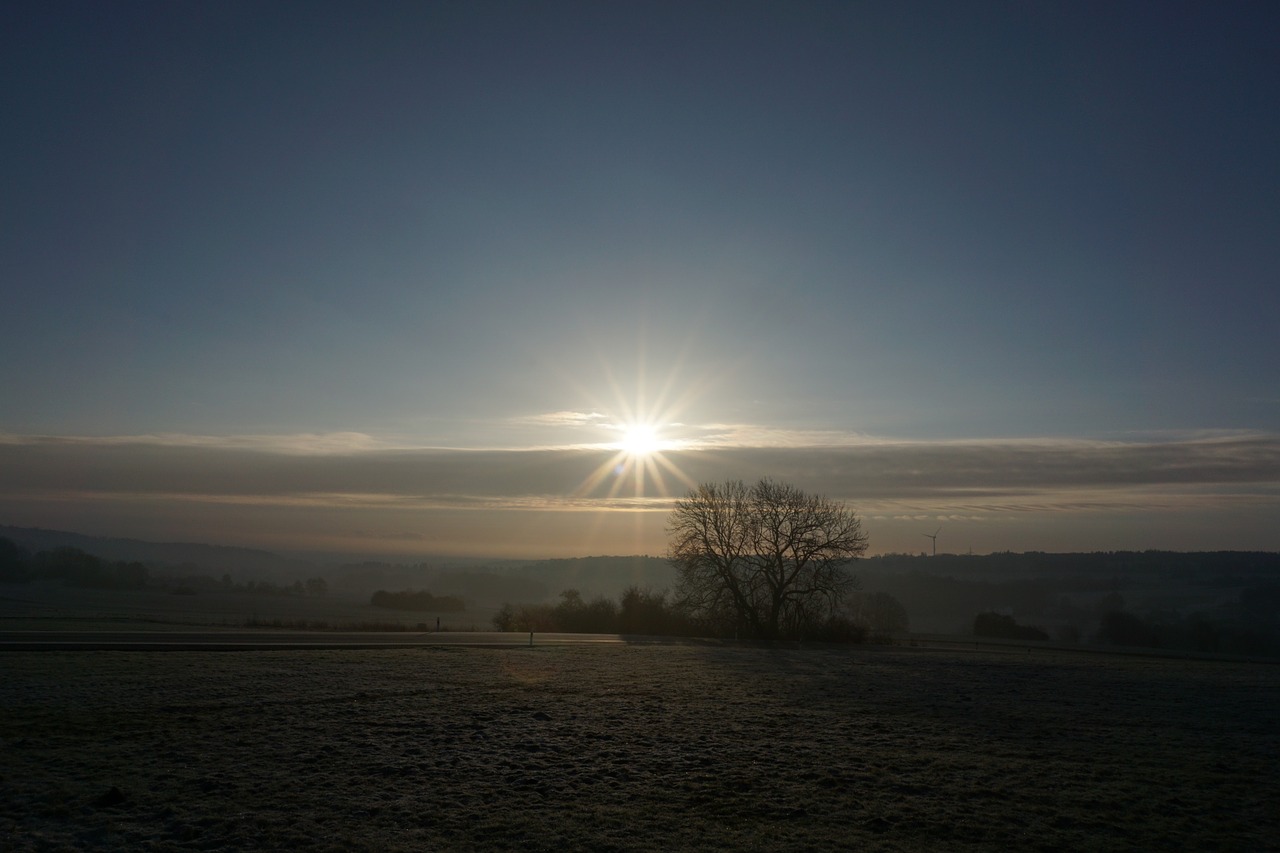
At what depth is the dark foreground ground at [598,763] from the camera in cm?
979

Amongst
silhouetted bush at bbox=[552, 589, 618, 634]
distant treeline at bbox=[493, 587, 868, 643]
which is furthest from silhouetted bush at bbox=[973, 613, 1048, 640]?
silhouetted bush at bbox=[552, 589, 618, 634]

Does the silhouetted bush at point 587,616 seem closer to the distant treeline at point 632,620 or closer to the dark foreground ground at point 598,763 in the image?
the distant treeline at point 632,620

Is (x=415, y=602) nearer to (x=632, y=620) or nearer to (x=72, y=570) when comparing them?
(x=72, y=570)

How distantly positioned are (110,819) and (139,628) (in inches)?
1232

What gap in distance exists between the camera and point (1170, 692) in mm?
23891

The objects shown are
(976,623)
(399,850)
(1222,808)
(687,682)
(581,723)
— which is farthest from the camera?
(976,623)

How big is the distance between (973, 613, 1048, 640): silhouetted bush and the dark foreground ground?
214ft

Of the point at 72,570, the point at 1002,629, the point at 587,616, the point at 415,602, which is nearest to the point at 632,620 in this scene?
the point at 587,616

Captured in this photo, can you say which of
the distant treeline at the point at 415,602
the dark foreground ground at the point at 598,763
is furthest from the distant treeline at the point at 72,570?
the dark foreground ground at the point at 598,763

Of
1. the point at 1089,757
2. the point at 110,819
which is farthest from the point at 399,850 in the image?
the point at 1089,757

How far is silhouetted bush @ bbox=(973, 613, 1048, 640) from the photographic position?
83625 mm

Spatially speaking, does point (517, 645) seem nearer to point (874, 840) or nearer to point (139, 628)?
point (139, 628)

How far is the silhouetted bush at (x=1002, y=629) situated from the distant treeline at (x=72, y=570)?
352 feet

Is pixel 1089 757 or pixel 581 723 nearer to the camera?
pixel 1089 757
